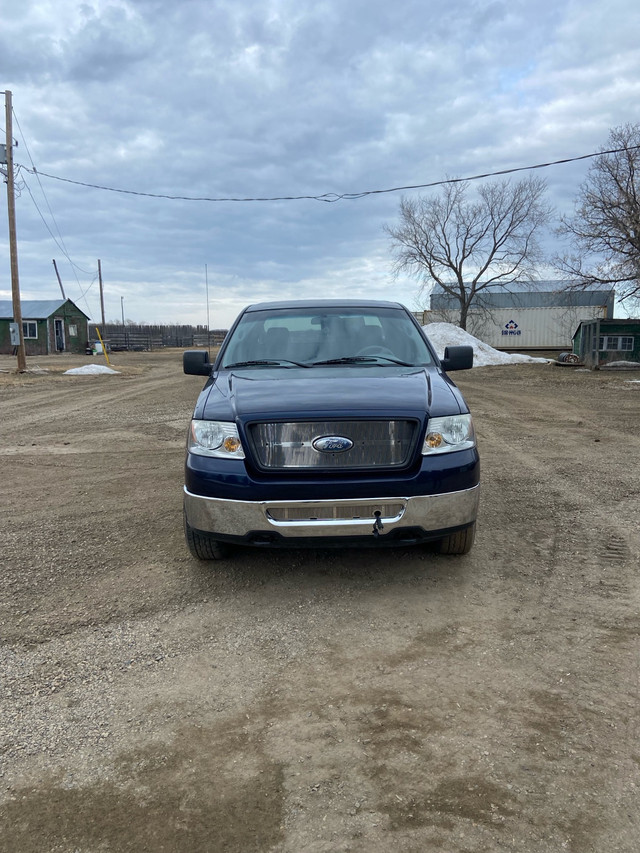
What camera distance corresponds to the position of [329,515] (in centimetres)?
344

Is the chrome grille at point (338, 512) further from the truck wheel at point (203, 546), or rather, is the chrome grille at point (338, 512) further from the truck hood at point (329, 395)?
the truck wheel at point (203, 546)

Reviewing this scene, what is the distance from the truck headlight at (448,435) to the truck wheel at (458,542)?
0.57 m

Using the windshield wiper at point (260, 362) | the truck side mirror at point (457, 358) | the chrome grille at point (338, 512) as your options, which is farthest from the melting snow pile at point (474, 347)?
the chrome grille at point (338, 512)

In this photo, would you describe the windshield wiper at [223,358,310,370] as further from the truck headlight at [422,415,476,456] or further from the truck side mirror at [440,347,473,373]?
the truck headlight at [422,415,476,456]

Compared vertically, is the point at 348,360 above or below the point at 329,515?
above

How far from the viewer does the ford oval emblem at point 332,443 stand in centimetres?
350

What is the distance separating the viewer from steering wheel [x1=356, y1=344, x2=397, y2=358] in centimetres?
479

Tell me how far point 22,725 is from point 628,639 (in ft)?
9.25

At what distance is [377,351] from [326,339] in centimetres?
42

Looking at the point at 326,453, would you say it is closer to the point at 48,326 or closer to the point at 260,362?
the point at 260,362

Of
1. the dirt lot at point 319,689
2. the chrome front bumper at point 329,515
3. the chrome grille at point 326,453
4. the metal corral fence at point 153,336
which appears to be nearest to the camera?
the dirt lot at point 319,689

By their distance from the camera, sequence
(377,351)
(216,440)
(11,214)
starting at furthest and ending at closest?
(11,214) < (377,351) < (216,440)

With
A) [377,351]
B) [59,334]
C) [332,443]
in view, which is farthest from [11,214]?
[59,334]

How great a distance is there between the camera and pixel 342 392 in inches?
150
